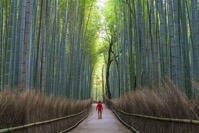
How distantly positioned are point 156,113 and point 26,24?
294 centimetres

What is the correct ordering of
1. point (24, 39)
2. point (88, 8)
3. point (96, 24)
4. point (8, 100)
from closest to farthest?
point (8, 100)
point (24, 39)
point (88, 8)
point (96, 24)

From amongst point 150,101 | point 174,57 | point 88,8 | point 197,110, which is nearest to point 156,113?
point 150,101

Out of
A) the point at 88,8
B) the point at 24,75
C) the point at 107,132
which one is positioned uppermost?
the point at 88,8

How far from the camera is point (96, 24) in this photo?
2472cm

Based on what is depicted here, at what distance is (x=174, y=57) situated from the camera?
5523mm

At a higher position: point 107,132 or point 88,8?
point 88,8

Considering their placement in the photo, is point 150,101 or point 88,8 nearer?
point 150,101

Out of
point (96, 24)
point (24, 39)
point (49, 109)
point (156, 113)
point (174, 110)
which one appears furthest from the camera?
point (96, 24)

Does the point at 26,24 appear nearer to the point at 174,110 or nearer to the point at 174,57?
the point at 174,57

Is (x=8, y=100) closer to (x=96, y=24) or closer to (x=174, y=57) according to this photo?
(x=174, y=57)

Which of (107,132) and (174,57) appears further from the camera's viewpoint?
(107,132)

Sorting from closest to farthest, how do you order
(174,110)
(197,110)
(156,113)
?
1. (197,110)
2. (174,110)
3. (156,113)

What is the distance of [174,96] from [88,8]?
14.2 metres

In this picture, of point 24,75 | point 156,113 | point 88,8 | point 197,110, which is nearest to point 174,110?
point 197,110
